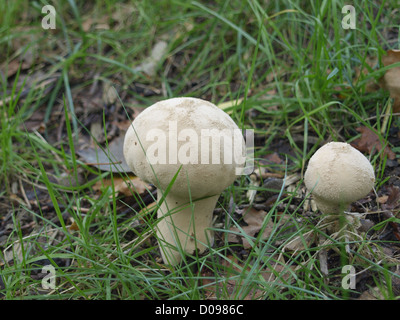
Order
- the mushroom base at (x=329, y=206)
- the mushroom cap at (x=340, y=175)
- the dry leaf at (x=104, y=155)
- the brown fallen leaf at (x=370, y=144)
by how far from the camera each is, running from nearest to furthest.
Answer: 1. the mushroom cap at (x=340, y=175)
2. the mushroom base at (x=329, y=206)
3. the brown fallen leaf at (x=370, y=144)
4. the dry leaf at (x=104, y=155)

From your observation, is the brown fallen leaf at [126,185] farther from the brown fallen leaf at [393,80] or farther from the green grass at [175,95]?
the brown fallen leaf at [393,80]

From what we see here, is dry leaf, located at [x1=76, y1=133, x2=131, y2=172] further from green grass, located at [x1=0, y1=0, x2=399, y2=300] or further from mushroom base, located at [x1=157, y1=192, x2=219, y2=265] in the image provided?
mushroom base, located at [x1=157, y1=192, x2=219, y2=265]

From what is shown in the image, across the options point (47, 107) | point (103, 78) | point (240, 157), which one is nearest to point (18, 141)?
point (47, 107)

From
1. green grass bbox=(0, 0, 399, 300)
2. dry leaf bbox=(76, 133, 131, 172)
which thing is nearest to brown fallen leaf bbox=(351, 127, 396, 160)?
green grass bbox=(0, 0, 399, 300)

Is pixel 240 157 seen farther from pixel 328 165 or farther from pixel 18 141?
pixel 18 141

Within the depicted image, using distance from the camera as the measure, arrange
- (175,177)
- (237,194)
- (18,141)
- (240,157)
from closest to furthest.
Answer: (175,177) → (240,157) → (237,194) → (18,141)

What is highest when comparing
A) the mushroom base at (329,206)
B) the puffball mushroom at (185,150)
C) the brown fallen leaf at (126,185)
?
the puffball mushroom at (185,150)

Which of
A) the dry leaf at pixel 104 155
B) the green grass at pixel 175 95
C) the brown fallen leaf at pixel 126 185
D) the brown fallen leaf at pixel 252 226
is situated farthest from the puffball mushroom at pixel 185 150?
the dry leaf at pixel 104 155
